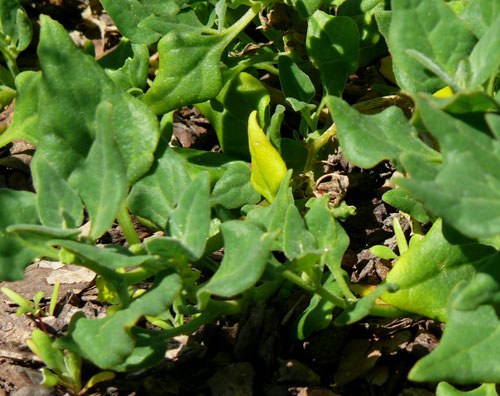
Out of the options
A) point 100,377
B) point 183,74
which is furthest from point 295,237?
point 183,74

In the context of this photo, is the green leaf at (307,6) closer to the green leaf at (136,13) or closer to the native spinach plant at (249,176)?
the native spinach plant at (249,176)

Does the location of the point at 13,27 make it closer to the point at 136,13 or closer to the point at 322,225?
the point at 136,13

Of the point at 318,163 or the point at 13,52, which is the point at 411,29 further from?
the point at 13,52

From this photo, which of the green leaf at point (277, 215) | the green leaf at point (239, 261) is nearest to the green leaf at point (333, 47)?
the green leaf at point (277, 215)

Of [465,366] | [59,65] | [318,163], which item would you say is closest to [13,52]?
[59,65]

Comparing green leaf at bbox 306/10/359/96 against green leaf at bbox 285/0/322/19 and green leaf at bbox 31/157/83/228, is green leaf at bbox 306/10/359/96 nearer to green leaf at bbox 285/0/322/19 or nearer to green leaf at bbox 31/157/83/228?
green leaf at bbox 285/0/322/19

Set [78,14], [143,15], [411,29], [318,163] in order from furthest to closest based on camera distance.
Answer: [78,14]
[318,163]
[143,15]
[411,29]

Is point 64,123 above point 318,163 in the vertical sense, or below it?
above
